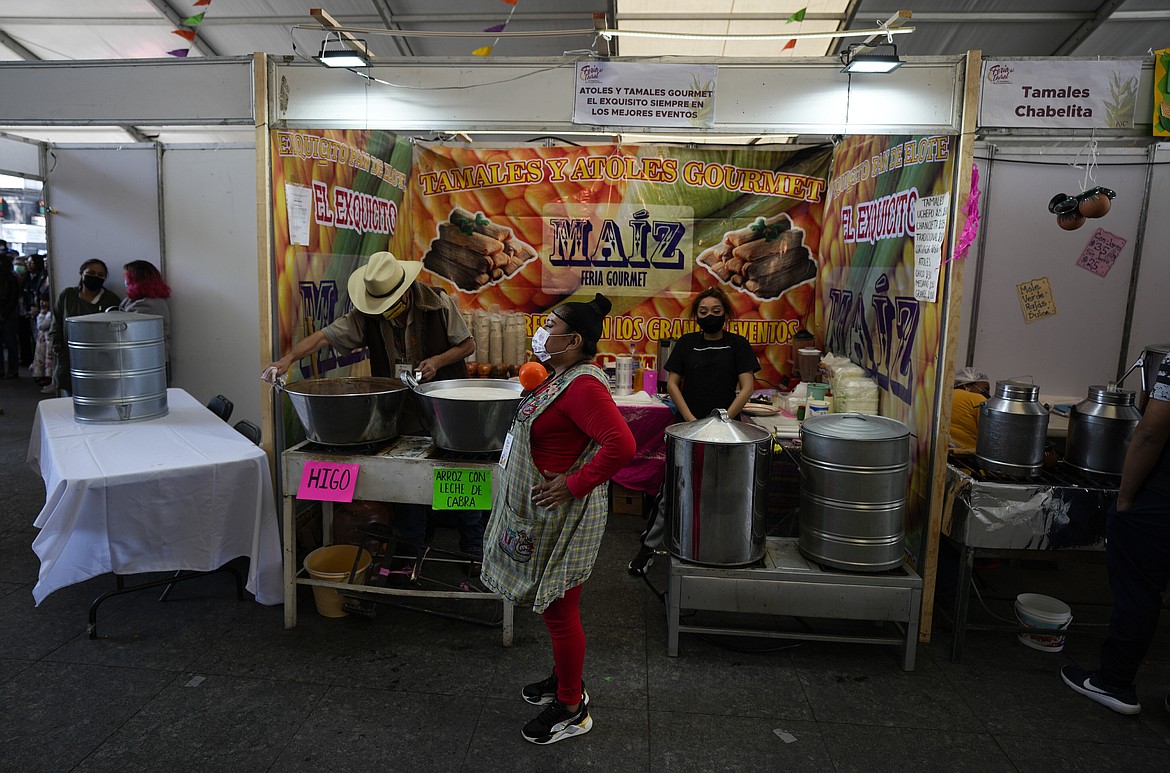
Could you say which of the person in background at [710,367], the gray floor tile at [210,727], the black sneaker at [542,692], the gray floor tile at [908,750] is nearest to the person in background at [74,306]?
the gray floor tile at [210,727]

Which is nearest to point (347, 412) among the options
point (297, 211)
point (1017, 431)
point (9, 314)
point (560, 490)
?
point (297, 211)

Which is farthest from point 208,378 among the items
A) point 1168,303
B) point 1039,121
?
point 1168,303

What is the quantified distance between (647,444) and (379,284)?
2.32 meters

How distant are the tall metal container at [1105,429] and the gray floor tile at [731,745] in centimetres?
200

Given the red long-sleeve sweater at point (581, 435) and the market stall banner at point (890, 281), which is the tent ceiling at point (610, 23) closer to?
the market stall banner at point (890, 281)

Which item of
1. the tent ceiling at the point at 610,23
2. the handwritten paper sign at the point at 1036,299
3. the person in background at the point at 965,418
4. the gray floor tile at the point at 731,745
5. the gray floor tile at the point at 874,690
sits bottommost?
the gray floor tile at the point at 731,745

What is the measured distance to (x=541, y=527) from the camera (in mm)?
2689

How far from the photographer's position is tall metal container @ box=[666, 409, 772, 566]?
3.33 metres

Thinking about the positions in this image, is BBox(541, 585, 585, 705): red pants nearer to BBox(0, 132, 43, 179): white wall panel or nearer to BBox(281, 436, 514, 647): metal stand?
BBox(281, 436, 514, 647): metal stand

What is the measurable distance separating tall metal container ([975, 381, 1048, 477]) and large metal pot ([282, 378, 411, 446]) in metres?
2.89

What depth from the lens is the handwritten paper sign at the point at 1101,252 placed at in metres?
5.71

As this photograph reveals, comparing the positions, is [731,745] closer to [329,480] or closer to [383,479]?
[383,479]

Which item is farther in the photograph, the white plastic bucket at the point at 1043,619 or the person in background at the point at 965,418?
the person in background at the point at 965,418

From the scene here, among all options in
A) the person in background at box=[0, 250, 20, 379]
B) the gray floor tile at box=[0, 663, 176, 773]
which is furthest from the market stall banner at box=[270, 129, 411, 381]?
the person in background at box=[0, 250, 20, 379]
